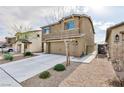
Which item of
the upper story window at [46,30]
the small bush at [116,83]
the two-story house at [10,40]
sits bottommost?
the small bush at [116,83]

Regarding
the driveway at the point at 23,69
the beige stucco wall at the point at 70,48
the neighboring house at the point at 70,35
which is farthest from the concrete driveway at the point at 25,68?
the neighboring house at the point at 70,35

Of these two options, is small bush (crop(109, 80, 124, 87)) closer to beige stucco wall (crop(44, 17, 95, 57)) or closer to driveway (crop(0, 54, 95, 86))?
driveway (crop(0, 54, 95, 86))

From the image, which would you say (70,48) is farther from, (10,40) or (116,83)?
(10,40)

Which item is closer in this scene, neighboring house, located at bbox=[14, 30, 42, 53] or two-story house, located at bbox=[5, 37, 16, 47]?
neighboring house, located at bbox=[14, 30, 42, 53]

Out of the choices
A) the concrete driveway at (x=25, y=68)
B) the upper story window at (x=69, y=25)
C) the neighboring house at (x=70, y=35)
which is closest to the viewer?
the concrete driveway at (x=25, y=68)

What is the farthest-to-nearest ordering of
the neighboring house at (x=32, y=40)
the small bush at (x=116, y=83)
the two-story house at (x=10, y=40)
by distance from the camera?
the two-story house at (x=10, y=40), the neighboring house at (x=32, y=40), the small bush at (x=116, y=83)

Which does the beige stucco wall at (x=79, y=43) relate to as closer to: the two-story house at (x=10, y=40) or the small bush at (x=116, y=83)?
the small bush at (x=116, y=83)

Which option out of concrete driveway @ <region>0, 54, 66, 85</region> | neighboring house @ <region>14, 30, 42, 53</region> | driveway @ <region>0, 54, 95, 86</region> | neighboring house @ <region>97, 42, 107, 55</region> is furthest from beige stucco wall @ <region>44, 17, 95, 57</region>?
neighboring house @ <region>97, 42, 107, 55</region>

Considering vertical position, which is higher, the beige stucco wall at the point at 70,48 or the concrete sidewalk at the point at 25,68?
the beige stucco wall at the point at 70,48

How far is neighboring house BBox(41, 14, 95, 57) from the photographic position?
1371 centimetres

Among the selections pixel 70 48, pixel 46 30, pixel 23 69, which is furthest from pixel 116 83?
pixel 46 30

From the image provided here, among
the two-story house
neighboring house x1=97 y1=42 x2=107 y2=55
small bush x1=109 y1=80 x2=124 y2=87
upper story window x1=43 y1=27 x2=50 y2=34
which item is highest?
upper story window x1=43 y1=27 x2=50 y2=34

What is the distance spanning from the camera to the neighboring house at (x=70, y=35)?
45.0ft
